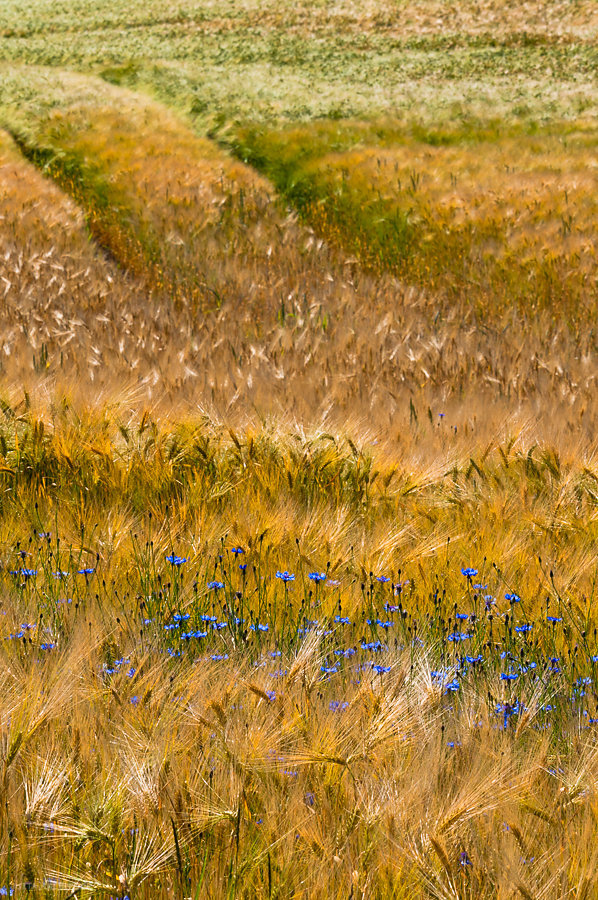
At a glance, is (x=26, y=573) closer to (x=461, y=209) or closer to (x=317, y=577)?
(x=317, y=577)

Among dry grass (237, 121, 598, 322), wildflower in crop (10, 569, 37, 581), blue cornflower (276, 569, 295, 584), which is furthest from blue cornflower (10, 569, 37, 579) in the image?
dry grass (237, 121, 598, 322)

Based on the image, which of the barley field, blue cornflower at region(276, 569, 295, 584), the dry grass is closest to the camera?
the barley field

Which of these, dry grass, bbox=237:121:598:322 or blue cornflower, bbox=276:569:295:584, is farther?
dry grass, bbox=237:121:598:322

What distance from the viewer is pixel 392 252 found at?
1059cm

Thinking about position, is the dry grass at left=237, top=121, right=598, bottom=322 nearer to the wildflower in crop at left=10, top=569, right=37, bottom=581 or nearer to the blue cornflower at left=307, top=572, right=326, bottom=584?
the blue cornflower at left=307, top=572, right=326, bottom=584

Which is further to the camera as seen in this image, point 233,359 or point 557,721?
point 233,359

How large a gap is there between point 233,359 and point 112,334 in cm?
Result: 118

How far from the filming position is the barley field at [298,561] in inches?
58.7

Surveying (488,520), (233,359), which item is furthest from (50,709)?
(233,359)

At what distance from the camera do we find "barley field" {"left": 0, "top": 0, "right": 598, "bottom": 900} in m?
1.49

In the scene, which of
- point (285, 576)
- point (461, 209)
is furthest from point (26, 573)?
point (461, 209)

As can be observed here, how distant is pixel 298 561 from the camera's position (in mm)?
2869

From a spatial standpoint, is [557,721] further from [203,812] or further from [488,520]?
[488,520]

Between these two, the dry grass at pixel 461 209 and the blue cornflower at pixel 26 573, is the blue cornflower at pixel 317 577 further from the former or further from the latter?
the dry grass at pixel 461 209
